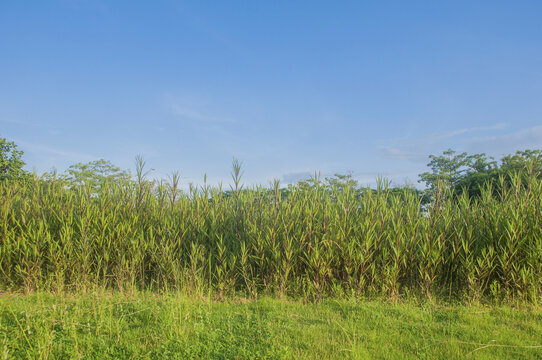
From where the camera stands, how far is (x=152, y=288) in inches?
252

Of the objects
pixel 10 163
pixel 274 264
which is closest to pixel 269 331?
pixel 274 264

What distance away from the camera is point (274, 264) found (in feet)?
19.3

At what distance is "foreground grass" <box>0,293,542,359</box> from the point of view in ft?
12.1

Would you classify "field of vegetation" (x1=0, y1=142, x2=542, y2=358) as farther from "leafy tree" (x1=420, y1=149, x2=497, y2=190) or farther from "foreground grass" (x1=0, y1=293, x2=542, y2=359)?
"leafy tree" (x1=420, y1=149, x2=497, y2=190)

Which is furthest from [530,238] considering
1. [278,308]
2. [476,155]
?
[476,155]

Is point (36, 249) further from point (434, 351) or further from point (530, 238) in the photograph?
point (530, 238)

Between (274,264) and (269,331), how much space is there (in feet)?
5.85

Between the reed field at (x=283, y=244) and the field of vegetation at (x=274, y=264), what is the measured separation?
0.11 ft

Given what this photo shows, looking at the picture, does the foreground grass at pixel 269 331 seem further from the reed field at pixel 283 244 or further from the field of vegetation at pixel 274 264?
the reed field at pixel 283 244

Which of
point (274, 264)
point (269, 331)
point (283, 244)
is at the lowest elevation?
point (269, 331)

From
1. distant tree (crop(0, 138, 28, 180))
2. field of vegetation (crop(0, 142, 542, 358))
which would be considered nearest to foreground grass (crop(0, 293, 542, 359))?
field of vegetation (crop(0, 142, 542, 358))

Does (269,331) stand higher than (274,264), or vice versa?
(274,264)

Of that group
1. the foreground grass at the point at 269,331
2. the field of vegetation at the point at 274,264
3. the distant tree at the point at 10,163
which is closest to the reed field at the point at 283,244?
the field of vegetation at the point at 274,264

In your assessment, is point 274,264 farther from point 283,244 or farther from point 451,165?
point 451,165
